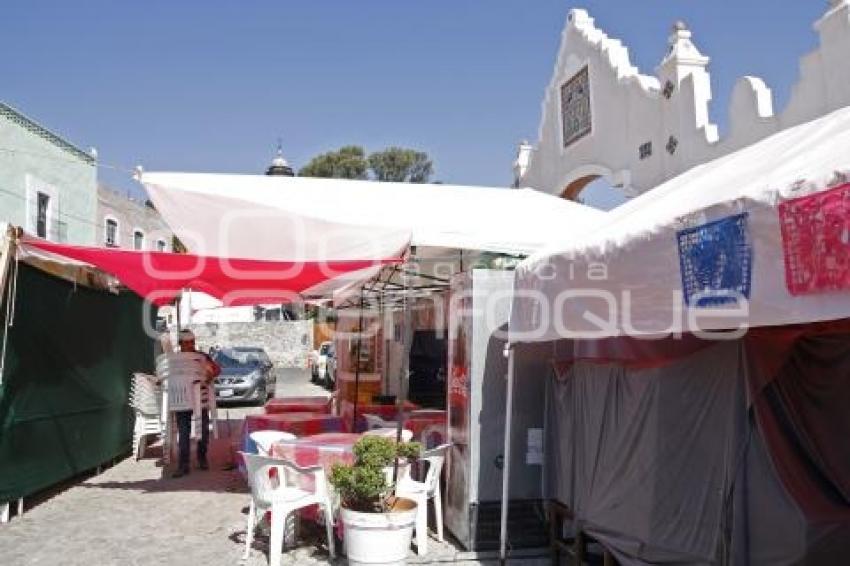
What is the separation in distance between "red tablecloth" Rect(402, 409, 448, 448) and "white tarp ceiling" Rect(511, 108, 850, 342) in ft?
7.10

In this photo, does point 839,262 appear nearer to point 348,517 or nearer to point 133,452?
point 348,517

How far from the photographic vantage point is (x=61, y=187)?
22.8 meters

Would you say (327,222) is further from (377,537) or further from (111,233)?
(111,233)

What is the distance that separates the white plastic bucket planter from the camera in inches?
209

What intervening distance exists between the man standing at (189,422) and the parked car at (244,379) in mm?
7444

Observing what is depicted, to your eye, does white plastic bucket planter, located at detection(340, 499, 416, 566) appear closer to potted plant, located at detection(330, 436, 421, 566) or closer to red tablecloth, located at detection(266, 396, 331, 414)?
potted plant, located at detection(330, 436, 421, 566)

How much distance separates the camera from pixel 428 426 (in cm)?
736

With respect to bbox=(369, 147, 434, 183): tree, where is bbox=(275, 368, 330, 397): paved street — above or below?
below

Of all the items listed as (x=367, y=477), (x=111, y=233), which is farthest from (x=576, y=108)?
(x=111, y=233)

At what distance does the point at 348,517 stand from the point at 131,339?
6477 millimetres

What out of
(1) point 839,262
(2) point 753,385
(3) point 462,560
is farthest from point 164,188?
(1) point 839,262

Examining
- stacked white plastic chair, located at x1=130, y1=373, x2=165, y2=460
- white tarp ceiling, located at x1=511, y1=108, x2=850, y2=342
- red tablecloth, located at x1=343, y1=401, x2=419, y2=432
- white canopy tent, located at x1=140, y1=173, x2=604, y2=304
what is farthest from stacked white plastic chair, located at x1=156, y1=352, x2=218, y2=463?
white tarp ceiling, located at x1=511, y1=108, x2=850, y2=342

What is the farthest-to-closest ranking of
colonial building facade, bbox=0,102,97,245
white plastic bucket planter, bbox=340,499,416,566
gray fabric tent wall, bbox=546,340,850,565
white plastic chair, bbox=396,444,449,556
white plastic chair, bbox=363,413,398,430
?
colonial building facade, bbox=0,102,97,245 → white plastic chair, bbox=363,413,398,430 → white plastic chair, bbox=396,444,449,556 → white plastic bucket planter, bbox=340,499,416,566 → gray fabric tent wall, bbox=546,340,850,565

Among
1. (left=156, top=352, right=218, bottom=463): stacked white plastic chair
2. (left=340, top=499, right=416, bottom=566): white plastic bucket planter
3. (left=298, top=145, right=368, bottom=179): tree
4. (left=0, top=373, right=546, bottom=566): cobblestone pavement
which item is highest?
(left=298, top=145, right=368, bottom=179): tree
